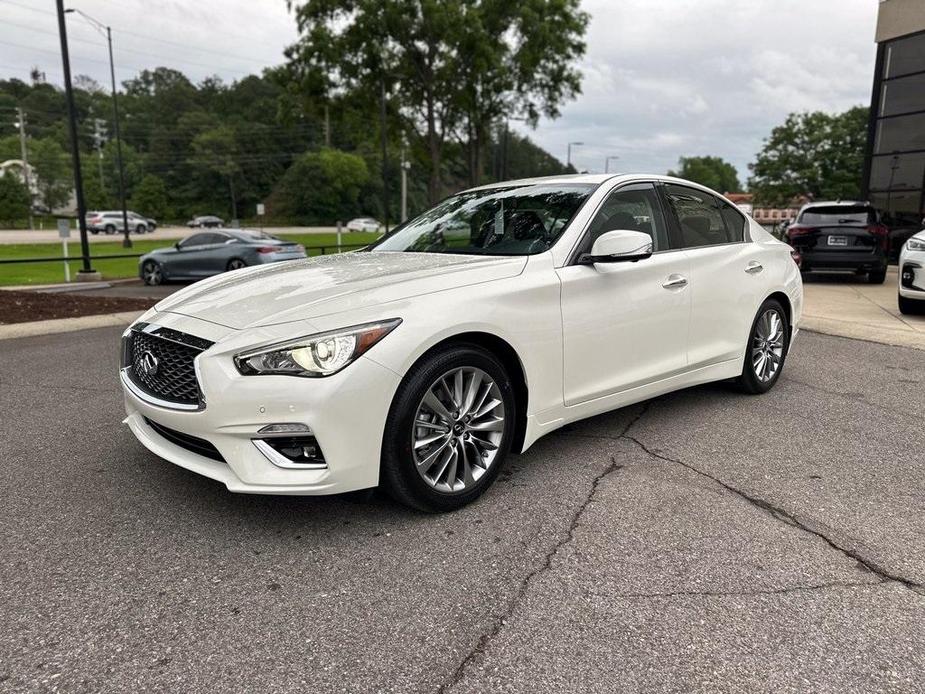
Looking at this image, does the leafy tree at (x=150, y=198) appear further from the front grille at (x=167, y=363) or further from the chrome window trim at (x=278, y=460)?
the chrome window trim at (x=278, y=460)

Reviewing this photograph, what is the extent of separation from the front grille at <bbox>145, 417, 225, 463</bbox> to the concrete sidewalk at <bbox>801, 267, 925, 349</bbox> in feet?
24.1

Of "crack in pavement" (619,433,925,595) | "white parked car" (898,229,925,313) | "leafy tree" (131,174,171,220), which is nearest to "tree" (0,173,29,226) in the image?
"leafy tree" (131,174,171,220)

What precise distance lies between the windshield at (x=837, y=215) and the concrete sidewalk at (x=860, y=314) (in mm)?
1288

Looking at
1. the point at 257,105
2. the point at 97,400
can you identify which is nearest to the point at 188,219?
the point at 257,105

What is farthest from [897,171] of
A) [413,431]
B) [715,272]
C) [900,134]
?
[413,431]

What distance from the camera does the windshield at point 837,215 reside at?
13.5 meters

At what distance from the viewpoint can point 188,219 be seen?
90.6 metres

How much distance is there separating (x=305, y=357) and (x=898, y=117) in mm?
23467

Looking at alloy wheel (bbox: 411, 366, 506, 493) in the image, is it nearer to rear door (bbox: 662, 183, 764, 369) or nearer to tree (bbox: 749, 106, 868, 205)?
rear door (bbox: 662, 183, 764, 369)

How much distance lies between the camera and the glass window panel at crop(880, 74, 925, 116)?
65.3 ft

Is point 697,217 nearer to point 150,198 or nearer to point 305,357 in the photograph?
point 305,357

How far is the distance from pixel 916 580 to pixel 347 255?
11.4ft

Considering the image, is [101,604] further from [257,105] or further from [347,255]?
[257,105]

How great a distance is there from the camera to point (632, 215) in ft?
13.7
